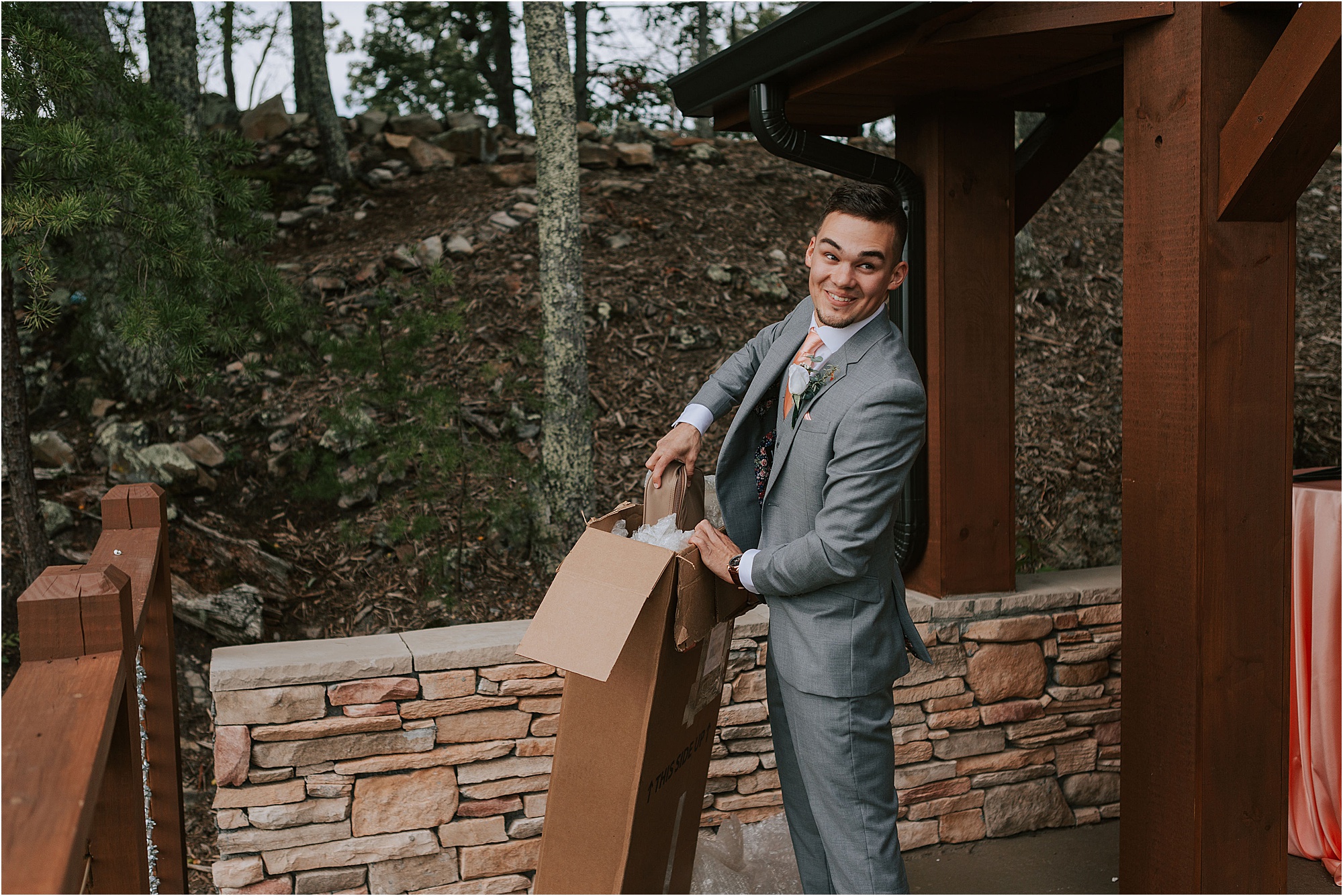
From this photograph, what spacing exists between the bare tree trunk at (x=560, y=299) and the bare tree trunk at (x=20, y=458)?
2.10 meters

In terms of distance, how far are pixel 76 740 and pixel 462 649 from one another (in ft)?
5.39

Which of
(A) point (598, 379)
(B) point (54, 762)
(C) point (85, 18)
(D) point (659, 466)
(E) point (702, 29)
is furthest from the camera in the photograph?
(E) point (702, 29)

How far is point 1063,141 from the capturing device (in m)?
3.39

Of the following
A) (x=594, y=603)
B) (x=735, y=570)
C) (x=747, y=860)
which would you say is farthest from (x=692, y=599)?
(x=747, y=860)

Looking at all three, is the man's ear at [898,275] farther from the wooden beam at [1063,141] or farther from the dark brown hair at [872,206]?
the wooden beam at [1063,141]

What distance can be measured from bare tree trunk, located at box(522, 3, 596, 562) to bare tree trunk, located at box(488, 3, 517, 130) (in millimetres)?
4431

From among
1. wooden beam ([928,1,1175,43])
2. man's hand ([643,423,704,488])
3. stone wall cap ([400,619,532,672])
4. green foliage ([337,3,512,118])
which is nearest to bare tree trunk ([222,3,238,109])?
green foliage ([337,3,512,118])

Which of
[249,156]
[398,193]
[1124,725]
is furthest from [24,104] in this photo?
[398,193]

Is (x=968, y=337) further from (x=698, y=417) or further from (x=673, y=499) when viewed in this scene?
(x=673, y=499)

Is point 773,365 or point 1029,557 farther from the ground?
point 773,365

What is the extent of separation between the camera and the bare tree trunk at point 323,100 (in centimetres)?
734

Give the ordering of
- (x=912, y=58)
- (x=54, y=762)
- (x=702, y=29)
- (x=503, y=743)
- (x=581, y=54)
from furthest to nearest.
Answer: (x=581, y=54) < (x=702, y=29) < (x=503, y=743) < (x=912, y=58) < (x=54, y=762)

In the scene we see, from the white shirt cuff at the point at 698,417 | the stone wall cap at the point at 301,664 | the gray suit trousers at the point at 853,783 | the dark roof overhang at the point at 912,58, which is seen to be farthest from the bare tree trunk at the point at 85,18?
the gray suit trousers at the point at 853,783

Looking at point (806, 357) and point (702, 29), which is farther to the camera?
point (702, 29)
